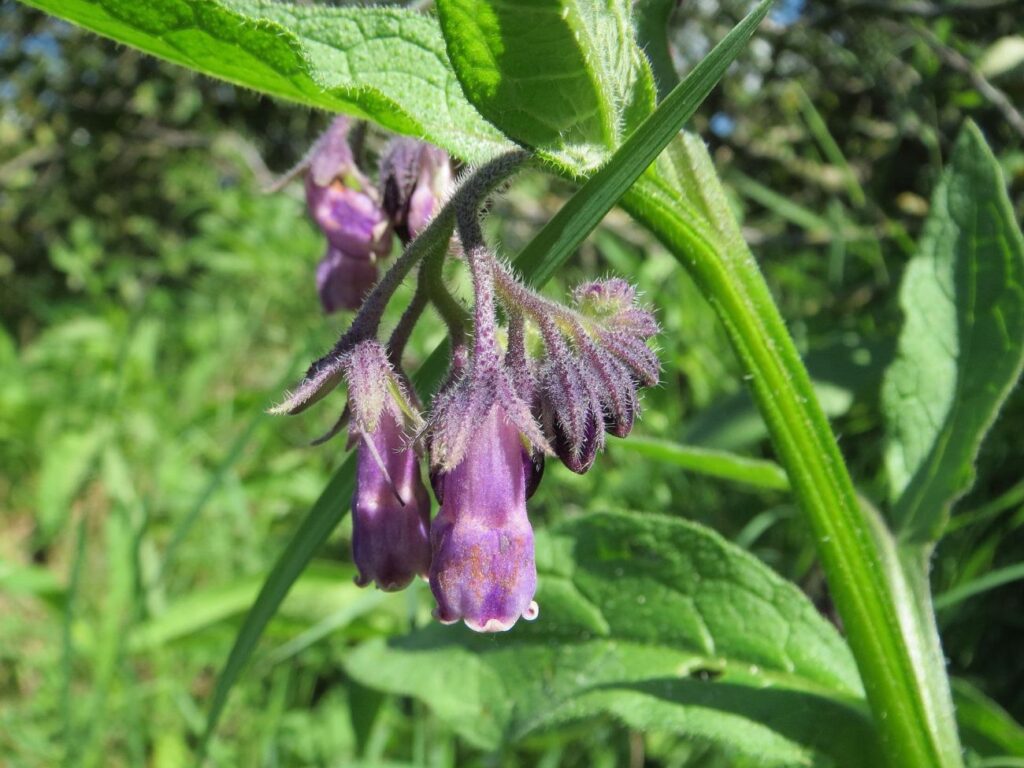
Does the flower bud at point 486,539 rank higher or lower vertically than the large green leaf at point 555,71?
lower

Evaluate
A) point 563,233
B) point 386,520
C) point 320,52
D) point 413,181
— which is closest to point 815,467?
point 563,233

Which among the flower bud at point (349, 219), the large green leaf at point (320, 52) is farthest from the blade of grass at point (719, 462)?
the large green leaf at point (320, 52)

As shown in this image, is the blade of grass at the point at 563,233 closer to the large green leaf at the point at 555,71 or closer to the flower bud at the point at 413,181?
the large green leaf at the point at 555,71

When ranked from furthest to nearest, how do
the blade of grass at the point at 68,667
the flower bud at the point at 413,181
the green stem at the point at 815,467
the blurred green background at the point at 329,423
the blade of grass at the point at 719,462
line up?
1. the blurred green background at the point at 329,423
2. the blade of grass at the point at 68,667
3. the blade of grass at the point at 719,462
4. the flower bud at the point at 413,181
5. the green stem at the point at 815,467

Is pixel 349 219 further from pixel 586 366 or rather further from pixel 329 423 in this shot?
pixel 329 423

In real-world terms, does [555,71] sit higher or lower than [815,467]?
higher

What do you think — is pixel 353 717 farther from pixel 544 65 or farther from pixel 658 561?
pixel 544 65
